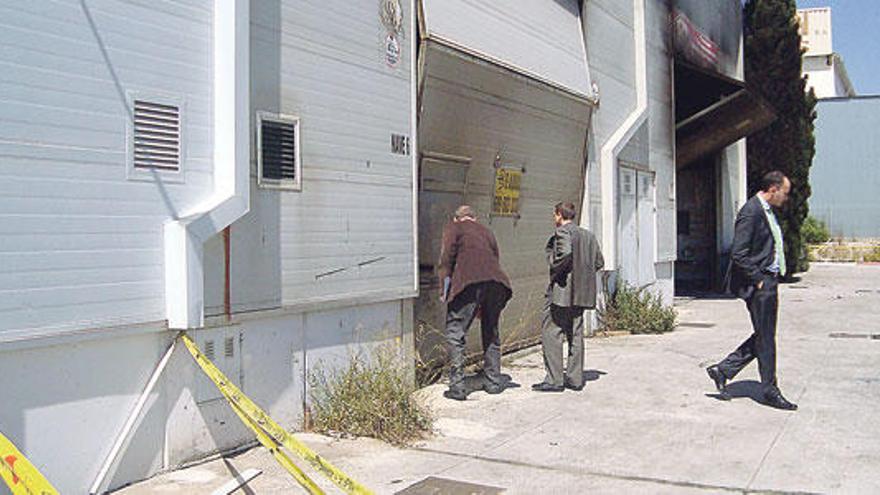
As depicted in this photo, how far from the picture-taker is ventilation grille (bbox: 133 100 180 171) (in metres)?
5.19

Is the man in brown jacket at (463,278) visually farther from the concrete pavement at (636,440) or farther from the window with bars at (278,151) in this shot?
the window with bars at (278,151)

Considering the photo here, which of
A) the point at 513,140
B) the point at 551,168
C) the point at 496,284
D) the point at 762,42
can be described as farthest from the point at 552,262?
the point at 762,42

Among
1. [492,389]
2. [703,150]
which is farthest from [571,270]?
[703,150]

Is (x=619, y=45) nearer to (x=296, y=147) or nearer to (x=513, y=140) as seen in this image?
(x=513, y=140)

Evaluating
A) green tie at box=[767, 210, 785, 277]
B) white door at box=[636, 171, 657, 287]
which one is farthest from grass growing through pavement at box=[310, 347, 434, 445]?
white door at box=[636, 171, 657, 287]

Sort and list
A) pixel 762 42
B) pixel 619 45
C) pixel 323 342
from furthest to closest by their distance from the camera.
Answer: pixel 762 42
pixel 619 45
pixel 323 342

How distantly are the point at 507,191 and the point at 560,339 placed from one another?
2.49 metres

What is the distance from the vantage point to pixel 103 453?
195 inches

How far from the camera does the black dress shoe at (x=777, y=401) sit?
7461 millimetres

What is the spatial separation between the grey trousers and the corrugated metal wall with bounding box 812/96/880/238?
4192cm

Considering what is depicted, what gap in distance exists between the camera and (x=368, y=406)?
21.2 feet

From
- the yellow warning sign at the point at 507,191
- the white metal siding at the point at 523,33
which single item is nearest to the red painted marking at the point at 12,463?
the white metal siding at the point at 523,33

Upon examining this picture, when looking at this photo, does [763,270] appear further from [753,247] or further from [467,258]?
[467,258]

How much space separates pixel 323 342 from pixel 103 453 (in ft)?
7.35
